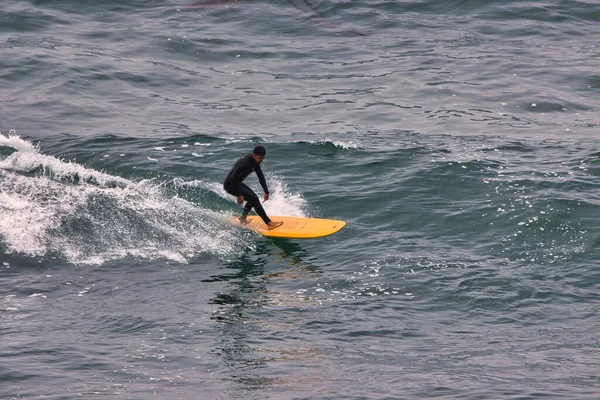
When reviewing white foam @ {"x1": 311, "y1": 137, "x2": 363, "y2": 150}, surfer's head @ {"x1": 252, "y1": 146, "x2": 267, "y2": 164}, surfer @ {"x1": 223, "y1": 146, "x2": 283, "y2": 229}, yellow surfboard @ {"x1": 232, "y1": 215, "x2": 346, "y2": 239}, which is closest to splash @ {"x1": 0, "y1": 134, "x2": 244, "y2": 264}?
yellow surfboard @ {"x1": 232, "y1": 215, "x2": 346, "y2": 239}

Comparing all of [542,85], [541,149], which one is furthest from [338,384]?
[542,85]

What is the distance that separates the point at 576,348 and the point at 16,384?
7.60 meters

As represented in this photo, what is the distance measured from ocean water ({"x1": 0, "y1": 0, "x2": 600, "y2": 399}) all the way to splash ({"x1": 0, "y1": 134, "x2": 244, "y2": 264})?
6 cm

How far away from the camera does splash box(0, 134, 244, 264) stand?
17.2 meters

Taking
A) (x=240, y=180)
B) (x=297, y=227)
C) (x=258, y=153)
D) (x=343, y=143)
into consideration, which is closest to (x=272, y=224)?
(x=297, y=227)

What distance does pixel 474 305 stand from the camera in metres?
14.6

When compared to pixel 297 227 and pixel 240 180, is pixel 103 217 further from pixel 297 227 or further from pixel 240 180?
pixel 297 227

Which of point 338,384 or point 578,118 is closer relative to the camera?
point 338,384

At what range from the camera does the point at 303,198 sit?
20.1 m

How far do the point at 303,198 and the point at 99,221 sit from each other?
4515 millimetres

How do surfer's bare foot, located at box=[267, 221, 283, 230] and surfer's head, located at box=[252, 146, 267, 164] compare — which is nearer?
surfer's head, located at box=[252, 146, 267, 164]

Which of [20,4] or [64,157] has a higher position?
[20,4]

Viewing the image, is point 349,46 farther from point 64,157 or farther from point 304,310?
point 304,310

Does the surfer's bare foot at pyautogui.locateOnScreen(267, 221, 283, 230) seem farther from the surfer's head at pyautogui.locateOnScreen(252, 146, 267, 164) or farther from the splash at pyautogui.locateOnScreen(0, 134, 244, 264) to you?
the surfer's head at pyautogui.locateOnScreen(252, 146, 267, 164)
